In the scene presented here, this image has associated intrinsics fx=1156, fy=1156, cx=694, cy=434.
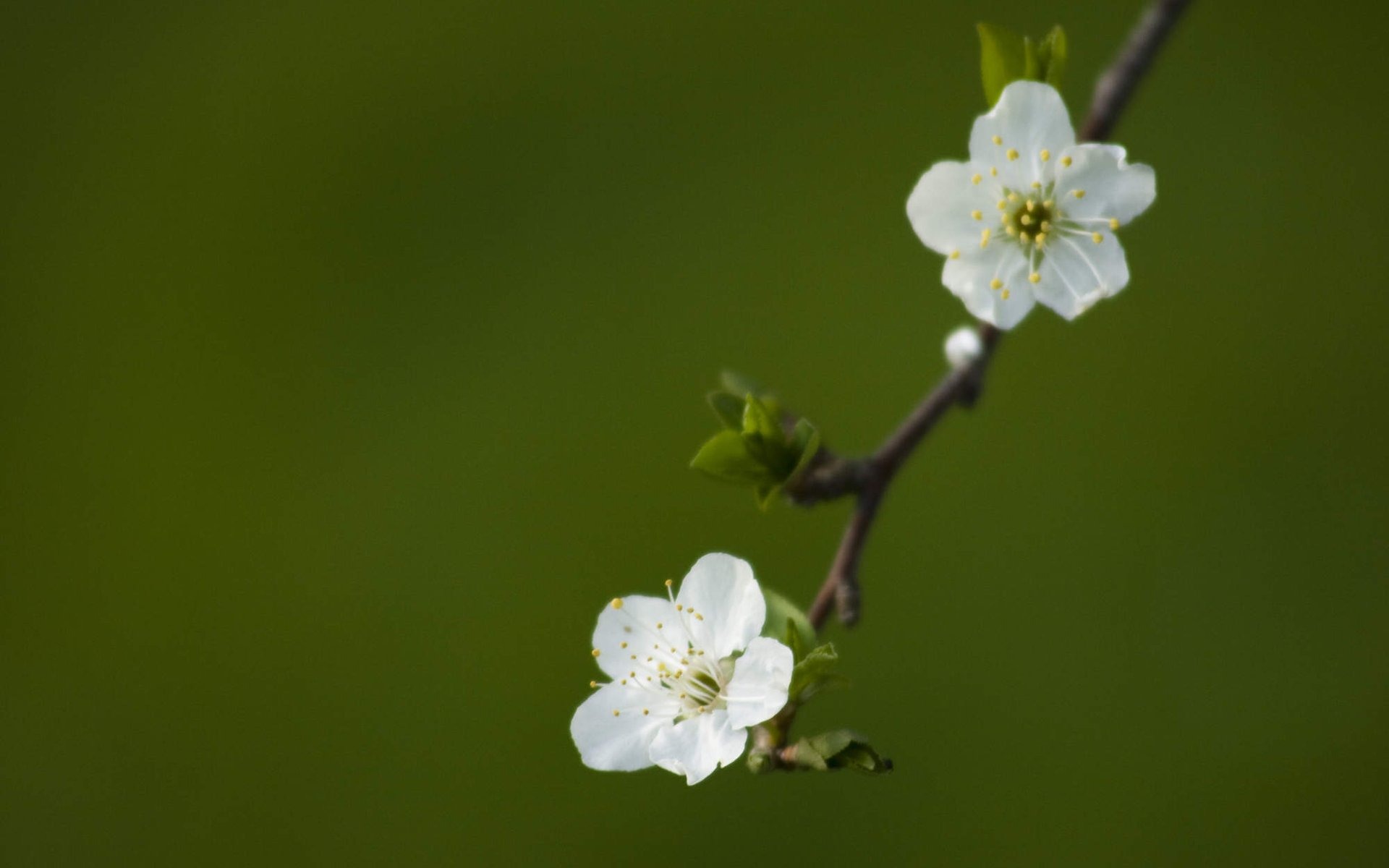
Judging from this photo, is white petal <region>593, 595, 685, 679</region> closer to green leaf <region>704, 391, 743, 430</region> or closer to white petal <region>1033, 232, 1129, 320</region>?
green leaf <region>704, 391, 743, 430</region>

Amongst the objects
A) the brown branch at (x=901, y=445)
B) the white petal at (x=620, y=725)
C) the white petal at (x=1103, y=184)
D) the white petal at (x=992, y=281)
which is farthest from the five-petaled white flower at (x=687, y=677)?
the white petal at (x=1103, y=184)

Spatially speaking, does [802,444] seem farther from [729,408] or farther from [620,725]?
[620,725]

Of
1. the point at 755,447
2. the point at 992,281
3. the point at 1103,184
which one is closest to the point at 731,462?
the point at 755,447

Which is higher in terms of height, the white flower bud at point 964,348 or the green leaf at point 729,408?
the white flower bud at point 964,348

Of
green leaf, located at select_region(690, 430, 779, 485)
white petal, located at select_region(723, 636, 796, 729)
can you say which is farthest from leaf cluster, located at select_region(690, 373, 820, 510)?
white petal, located at select_region(723, 636, 796, 729)

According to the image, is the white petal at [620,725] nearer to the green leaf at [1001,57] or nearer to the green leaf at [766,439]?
the green leaf at [766,439]
